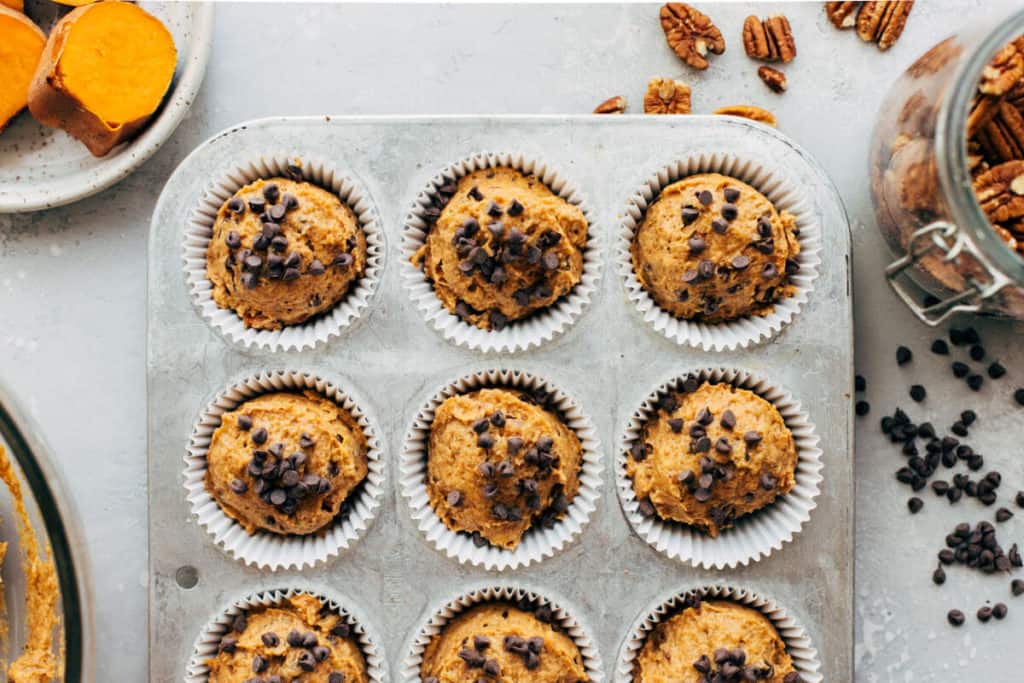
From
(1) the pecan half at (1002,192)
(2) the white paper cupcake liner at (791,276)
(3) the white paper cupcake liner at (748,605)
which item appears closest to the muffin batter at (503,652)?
(3) the white paper cupcake liner at (748,605)

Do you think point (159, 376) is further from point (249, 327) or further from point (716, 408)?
point (716, 408)

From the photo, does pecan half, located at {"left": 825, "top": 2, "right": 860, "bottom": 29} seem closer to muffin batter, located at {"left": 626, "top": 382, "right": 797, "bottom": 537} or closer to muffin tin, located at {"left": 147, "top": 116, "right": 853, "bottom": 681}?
muffin tin, located at {"left": 147, "top": 116, "right": 853, "bottom": 681}

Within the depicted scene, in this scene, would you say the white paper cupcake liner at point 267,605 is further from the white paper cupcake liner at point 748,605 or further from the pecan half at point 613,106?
the pecan half at point 613,106

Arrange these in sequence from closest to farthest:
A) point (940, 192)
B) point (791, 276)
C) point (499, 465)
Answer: point (940, 192) → point (499, 465) → point (791, 276)

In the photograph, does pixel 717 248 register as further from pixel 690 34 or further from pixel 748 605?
pixel 748 605

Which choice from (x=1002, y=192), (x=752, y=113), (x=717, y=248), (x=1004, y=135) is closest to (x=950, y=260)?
(x=1002, y=192)

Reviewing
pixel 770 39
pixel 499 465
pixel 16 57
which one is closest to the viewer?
pixel 499 465

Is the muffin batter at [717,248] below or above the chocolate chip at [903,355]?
above
